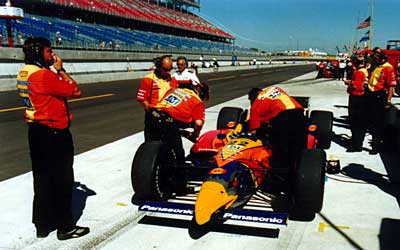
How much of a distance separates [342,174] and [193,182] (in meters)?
2.31

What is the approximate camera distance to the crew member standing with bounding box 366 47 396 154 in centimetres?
720

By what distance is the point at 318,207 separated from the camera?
4105 millimetres

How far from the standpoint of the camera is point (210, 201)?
3.79m

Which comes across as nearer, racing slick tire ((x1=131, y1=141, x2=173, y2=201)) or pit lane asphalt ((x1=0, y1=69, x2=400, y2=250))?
pit lane asphalt ((x1=0, y1=69, x2=400, y2=250))

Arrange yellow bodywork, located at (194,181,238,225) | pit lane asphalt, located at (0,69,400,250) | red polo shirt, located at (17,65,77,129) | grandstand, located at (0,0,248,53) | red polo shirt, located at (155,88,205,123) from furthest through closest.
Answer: grandstand, located at (0,0,248,53)
red polo shirt, located at (155,88,205,123)
pit lane asphalt, located at (0,69,400,250)
yellow bodywork, located at (194,181,238,225)
red polo shirt, located at (17,65,77,129)

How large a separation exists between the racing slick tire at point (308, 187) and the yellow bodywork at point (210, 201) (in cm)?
67

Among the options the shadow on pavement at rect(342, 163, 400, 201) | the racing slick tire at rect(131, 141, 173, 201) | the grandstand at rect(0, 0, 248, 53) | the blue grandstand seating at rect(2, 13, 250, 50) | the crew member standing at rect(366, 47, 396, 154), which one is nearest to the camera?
the racing slick tire at rect(131, 141, 173, 201)

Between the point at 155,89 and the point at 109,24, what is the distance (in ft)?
154

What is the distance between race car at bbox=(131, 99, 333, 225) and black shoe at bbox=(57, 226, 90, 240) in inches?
28.1


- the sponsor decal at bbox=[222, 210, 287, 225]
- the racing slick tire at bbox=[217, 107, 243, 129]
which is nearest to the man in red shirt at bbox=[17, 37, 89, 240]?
the sponsor decal at bbox=[222, 210, 287, 225]

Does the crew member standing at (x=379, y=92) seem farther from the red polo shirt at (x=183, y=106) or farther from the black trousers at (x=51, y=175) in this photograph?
the black trousers at (x=51, y=175)

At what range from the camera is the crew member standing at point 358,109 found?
290 inches

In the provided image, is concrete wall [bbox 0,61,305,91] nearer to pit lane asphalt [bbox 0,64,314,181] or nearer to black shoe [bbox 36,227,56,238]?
pit lane asphalt [bbox 0,64,314,181]

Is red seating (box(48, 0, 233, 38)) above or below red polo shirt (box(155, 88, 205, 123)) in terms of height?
above
